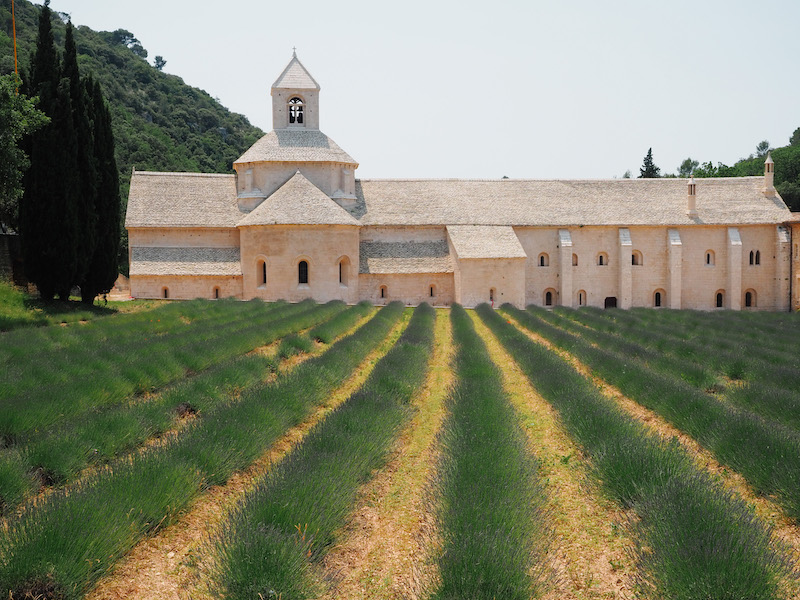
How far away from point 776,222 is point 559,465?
40.9m

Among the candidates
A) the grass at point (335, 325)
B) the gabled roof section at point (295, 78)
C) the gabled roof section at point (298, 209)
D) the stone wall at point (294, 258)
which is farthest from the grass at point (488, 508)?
the gabled roof section at point (295, 78)

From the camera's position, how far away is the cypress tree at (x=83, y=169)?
2644cm

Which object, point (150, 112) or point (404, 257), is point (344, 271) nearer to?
point (404, 257)

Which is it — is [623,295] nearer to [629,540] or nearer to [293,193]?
[293,193]

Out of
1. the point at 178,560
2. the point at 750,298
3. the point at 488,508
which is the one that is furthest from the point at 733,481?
the point at 750,298

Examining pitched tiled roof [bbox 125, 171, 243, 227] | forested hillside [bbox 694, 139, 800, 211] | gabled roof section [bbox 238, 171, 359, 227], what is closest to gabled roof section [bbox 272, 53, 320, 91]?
pitched tiled roof [bbox 125, 171, 243, 227]

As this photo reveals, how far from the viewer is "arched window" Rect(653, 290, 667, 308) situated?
4353 centimetres

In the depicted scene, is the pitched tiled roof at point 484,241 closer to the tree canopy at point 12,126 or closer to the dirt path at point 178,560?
the tree canopy at point 12,126

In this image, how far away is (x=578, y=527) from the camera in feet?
21.0

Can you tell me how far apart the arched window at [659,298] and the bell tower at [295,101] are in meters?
23.4

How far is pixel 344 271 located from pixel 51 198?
16.4m

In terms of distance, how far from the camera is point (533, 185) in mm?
45625

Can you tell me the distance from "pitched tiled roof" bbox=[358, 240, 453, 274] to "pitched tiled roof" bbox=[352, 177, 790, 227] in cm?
133

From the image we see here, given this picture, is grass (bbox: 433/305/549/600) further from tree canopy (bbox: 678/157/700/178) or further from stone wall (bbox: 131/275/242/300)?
tree canopy (bbox: 678/157/700/178)
